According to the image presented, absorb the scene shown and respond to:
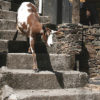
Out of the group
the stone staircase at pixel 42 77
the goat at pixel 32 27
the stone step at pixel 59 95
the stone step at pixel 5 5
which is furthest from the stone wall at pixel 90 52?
the stone step at pixel 59 95

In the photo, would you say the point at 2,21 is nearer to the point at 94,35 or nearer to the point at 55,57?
the point at 55,57

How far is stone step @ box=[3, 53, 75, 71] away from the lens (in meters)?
4.10

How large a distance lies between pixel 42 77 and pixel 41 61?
24.7 inches

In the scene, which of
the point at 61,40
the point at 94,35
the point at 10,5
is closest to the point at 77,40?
the point at 61,40

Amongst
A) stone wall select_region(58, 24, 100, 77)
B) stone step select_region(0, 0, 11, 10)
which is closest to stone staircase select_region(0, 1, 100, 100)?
stone step select_region(0, 0, 11, 10)

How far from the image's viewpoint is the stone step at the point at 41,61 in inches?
161

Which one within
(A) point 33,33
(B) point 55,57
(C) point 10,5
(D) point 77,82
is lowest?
(D) point 77,82

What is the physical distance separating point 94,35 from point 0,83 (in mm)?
5401

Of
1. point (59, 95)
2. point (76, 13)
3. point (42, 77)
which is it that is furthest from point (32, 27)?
point (76, 13)

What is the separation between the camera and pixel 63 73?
3867 mm

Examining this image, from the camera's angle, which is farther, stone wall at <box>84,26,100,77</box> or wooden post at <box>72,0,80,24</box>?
stone wall at <box>84,26,100,77</box>

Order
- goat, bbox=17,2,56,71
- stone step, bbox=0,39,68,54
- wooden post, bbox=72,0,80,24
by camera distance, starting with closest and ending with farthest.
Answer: goat, bbox=17,2,56,71, stone step, bbox=0,39,68,54, wooden post, bbox=72,0,80,24

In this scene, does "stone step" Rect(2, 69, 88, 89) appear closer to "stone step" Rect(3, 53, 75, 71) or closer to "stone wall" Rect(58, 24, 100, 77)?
"stone step" Rect(3, 53, 75, 71)

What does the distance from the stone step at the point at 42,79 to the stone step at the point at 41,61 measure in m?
0.34
